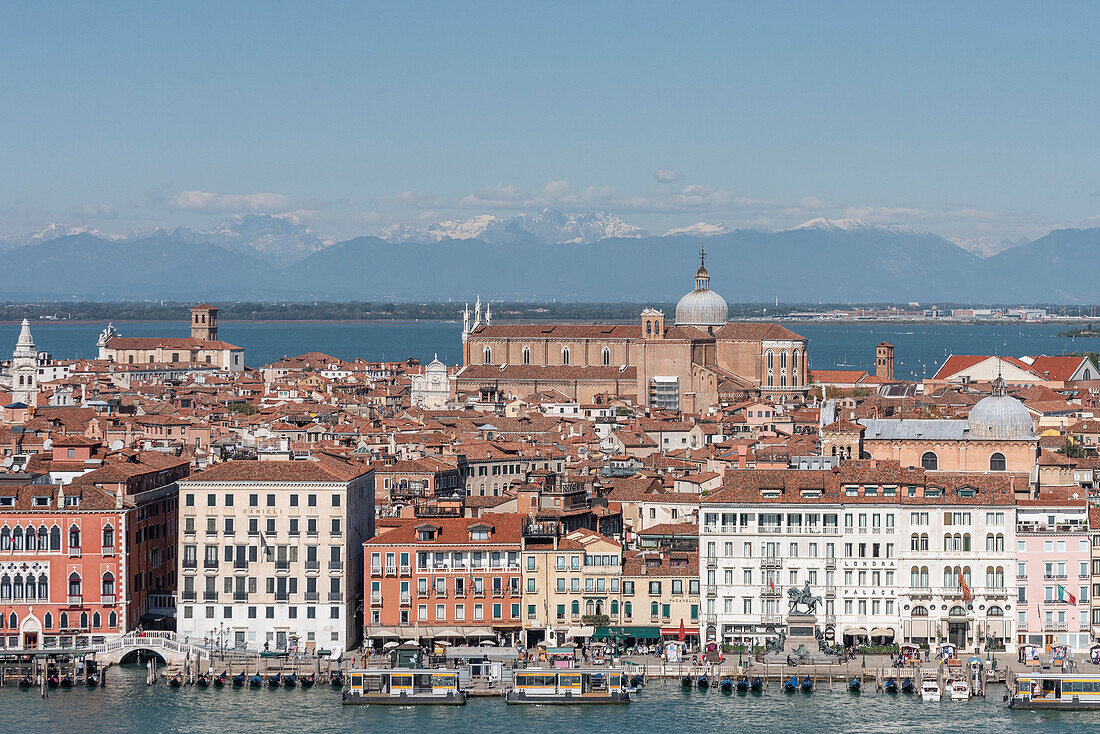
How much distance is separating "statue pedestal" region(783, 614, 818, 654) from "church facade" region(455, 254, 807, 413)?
62009 millimetres

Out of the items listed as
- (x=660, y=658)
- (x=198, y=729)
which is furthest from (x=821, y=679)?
(x=198, y=729)

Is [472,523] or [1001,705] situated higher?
[472,523]

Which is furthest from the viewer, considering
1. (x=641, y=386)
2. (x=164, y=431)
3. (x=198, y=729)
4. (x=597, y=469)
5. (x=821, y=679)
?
(x=641, y=386)

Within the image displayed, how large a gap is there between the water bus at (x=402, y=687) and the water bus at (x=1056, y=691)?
9.73m

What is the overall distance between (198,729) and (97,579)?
18.4ft

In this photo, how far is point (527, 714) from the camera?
35.0m

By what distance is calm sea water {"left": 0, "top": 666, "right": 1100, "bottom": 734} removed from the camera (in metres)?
33.9

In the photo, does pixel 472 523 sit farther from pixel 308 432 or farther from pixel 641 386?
pixel 641 386

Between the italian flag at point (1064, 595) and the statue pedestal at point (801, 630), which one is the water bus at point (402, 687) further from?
the italian flag at point (1064, 595)

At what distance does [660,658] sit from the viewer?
37719mm

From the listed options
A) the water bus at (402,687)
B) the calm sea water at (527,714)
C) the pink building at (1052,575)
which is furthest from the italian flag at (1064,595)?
the water bus at (402,687)

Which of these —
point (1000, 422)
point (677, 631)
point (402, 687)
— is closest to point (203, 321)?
point (1000, 422)

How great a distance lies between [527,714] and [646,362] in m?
72.3

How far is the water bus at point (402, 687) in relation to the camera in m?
35.7
